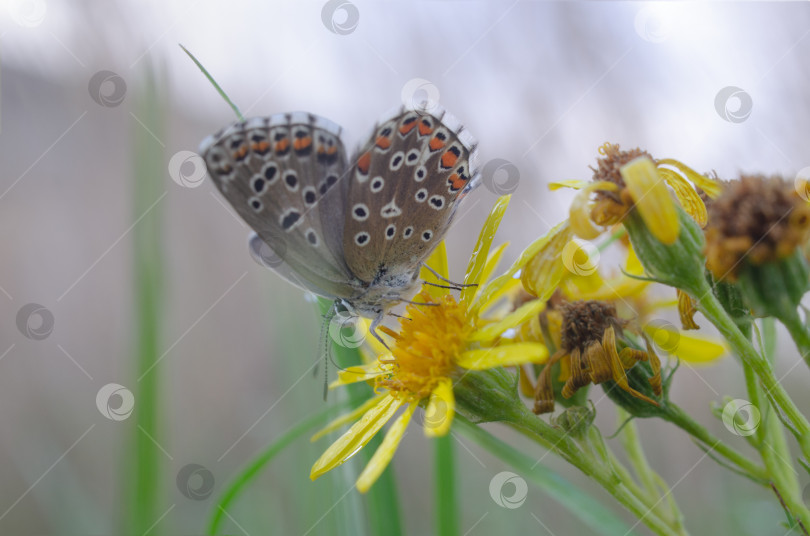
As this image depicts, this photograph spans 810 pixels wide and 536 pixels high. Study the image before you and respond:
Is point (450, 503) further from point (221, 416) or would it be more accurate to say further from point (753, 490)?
point (221, 416)

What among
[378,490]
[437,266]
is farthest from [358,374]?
[437,266]

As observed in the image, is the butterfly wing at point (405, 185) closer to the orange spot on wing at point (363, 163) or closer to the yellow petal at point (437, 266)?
the orange spot on wing at point (363, 163)

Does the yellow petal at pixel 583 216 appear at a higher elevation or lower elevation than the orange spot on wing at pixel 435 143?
higher

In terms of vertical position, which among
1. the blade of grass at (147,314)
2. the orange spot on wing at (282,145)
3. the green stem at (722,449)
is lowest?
the blade of grass at (147,314)

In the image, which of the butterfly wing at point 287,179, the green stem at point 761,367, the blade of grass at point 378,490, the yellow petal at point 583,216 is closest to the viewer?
the green stem at point 761,367

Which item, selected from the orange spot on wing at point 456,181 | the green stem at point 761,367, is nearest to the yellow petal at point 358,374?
the orange spot on wing at point 456,181

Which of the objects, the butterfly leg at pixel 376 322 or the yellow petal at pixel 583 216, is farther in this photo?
the butterfly leg at pixel 376 322

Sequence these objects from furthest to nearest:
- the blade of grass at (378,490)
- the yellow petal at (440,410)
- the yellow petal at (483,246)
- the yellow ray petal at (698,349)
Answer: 1. the yellow ray petal at (698,349)
2. the yellow petal at (483,246)
3. the blade of grass at (378,490)
4. the yellow petal at (440,410)
